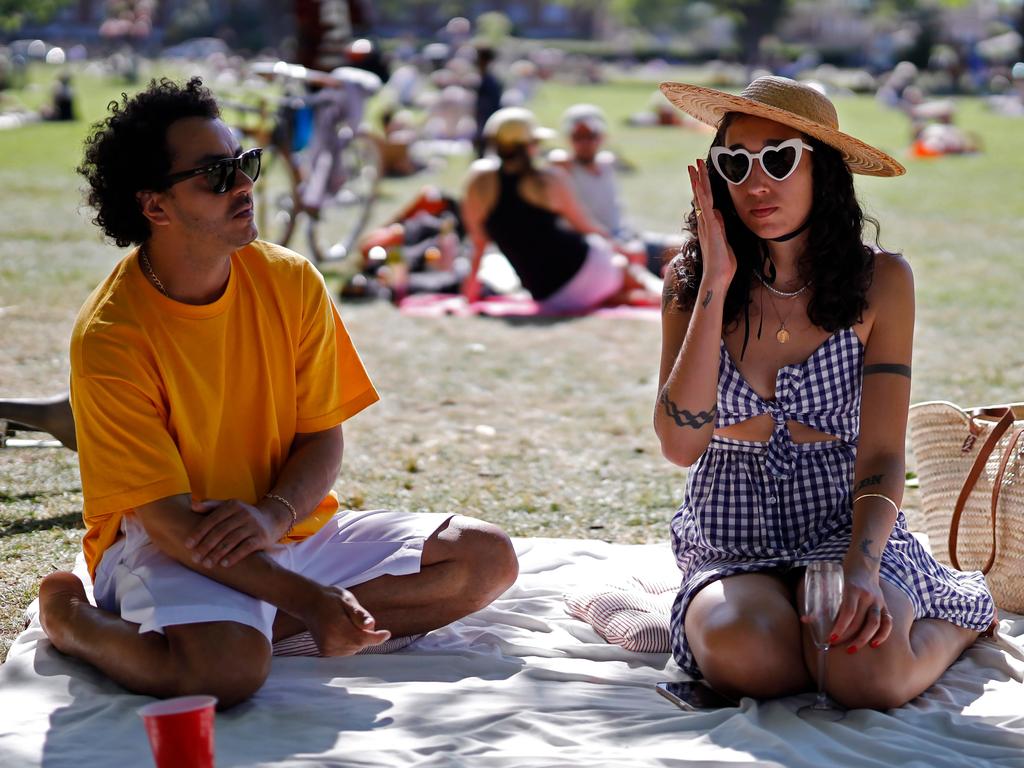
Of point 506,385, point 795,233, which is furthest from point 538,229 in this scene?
point 795,233

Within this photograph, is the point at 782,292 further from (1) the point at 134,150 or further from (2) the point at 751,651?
(1) the point at 134,150

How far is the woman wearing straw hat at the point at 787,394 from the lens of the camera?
314 cm

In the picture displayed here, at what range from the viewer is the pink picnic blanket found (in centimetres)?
934

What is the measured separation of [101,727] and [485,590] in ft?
3.57

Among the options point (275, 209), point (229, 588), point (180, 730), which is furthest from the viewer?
point (275, 209)

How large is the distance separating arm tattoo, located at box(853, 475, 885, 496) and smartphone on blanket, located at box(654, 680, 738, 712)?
61 cm

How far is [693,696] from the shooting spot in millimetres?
3174

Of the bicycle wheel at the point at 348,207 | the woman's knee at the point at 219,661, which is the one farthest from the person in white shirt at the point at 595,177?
the woman's knee at the point at 219,661

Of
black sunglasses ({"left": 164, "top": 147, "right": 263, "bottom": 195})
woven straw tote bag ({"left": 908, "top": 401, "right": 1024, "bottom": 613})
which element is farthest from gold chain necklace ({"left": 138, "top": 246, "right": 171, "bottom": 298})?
woven straw tote bag ({"left": 908, "top": 401, "right": 1024, "bottom": 613})

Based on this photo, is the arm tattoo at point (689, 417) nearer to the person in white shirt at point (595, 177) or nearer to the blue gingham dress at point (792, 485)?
the blue gingham dress at point (792, 485)

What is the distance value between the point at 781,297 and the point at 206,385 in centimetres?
151

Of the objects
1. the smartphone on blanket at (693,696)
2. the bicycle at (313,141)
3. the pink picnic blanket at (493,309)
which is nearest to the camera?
the smartphone on blanket at (693,696)

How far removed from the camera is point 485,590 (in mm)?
3570

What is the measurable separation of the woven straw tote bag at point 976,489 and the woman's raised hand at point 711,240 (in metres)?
1.05
